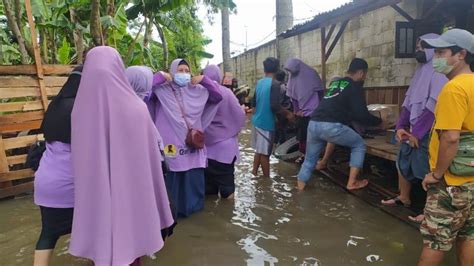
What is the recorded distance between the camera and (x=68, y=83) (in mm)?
2389

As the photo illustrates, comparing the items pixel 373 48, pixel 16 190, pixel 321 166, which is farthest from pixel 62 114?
pixel 373 48

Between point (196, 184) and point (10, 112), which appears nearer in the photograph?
point (196, 184)

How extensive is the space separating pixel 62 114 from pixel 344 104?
11.2ft

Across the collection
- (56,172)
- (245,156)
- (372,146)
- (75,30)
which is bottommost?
(245,156)

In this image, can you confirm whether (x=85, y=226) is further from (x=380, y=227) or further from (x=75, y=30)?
(x=75, y=30)

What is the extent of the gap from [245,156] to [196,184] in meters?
3.62

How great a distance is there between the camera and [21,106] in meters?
4.73

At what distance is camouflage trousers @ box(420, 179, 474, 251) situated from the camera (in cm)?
237

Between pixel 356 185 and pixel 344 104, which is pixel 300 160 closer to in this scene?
pixel 356 185

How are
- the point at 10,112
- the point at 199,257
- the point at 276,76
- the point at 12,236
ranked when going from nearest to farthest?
the point at 199,257, the point at 12,236, the point at 10,112, the point at 276,76

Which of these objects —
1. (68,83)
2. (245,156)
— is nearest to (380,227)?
(68,83)

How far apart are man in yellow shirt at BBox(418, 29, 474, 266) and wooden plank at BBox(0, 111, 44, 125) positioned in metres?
4.46

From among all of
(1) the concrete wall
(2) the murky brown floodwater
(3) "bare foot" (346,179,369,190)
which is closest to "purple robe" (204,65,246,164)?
(2) the murky brown floodwater

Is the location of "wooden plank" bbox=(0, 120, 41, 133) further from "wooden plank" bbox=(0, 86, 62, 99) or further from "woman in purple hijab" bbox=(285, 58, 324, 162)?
"woman in purple hijab" bbox=(285, 58, 324, 162)
